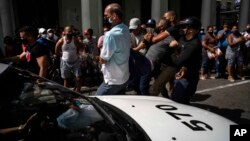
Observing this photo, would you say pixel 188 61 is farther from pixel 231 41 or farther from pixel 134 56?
pixel 231 41

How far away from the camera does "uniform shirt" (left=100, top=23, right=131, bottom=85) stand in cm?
322

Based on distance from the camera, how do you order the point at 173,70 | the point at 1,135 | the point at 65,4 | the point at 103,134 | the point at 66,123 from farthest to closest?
the point at 65,4, the point at 173,70, the point at 66,123, the point at 103,134, the point at 1,135

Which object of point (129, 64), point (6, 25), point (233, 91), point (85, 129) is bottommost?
point (233, 91)

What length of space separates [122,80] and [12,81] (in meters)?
1.45

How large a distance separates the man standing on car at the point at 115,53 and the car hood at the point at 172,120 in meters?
0.59

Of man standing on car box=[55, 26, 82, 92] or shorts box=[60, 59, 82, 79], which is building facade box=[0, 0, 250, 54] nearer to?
man standing on car box=[55, 26, 82, 92]

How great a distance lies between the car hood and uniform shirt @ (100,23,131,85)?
0.59 metres

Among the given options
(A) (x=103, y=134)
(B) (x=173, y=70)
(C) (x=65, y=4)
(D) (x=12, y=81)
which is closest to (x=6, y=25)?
(C) (x=65, y=4)

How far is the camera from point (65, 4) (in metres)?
12.8

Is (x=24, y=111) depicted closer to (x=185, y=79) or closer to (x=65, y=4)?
(x=185, y=79)

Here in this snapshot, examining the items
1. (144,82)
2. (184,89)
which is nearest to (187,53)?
(184,89)

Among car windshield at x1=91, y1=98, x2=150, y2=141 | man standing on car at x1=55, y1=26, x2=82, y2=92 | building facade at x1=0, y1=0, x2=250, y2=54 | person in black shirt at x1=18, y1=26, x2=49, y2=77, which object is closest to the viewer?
car windshield at x1=91, y1=98, x2=150, y2=141

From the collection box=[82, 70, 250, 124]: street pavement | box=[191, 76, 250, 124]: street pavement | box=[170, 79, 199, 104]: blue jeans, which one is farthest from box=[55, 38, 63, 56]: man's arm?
box=[170, 79, 199, 104]: blue jeans

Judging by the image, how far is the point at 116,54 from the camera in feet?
10.8
